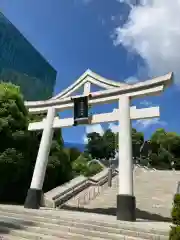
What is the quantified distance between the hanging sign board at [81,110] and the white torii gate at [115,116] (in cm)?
23

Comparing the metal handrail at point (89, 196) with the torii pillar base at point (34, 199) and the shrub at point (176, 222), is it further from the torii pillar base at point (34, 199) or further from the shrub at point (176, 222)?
the shrub at point (176, 222)

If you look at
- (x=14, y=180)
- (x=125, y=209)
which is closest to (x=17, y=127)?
(x=14, y=180)

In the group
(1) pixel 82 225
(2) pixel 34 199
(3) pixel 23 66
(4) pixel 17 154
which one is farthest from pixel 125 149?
(3) pixel 23 66

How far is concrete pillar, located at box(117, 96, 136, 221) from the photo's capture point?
377 inches

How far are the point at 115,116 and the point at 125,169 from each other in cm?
229

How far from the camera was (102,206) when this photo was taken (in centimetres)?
1327

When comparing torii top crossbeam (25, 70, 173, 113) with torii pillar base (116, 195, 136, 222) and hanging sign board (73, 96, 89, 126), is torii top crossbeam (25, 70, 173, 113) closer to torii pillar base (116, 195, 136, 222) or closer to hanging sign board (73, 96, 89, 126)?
hanging sign board (73, 96, 89, 126)

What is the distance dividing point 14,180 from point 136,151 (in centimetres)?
3858

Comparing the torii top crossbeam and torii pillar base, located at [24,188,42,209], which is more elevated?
the torii top crossbeam

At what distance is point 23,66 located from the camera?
207 feet

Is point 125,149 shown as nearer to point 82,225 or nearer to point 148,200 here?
point 82,225

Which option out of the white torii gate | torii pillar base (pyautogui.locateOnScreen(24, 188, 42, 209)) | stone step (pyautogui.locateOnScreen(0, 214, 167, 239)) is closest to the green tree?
the white torii gate

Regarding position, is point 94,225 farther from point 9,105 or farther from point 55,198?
point 9,105

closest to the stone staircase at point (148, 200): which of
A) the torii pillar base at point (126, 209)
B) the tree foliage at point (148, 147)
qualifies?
the torii pillar base at point (126, 209)
